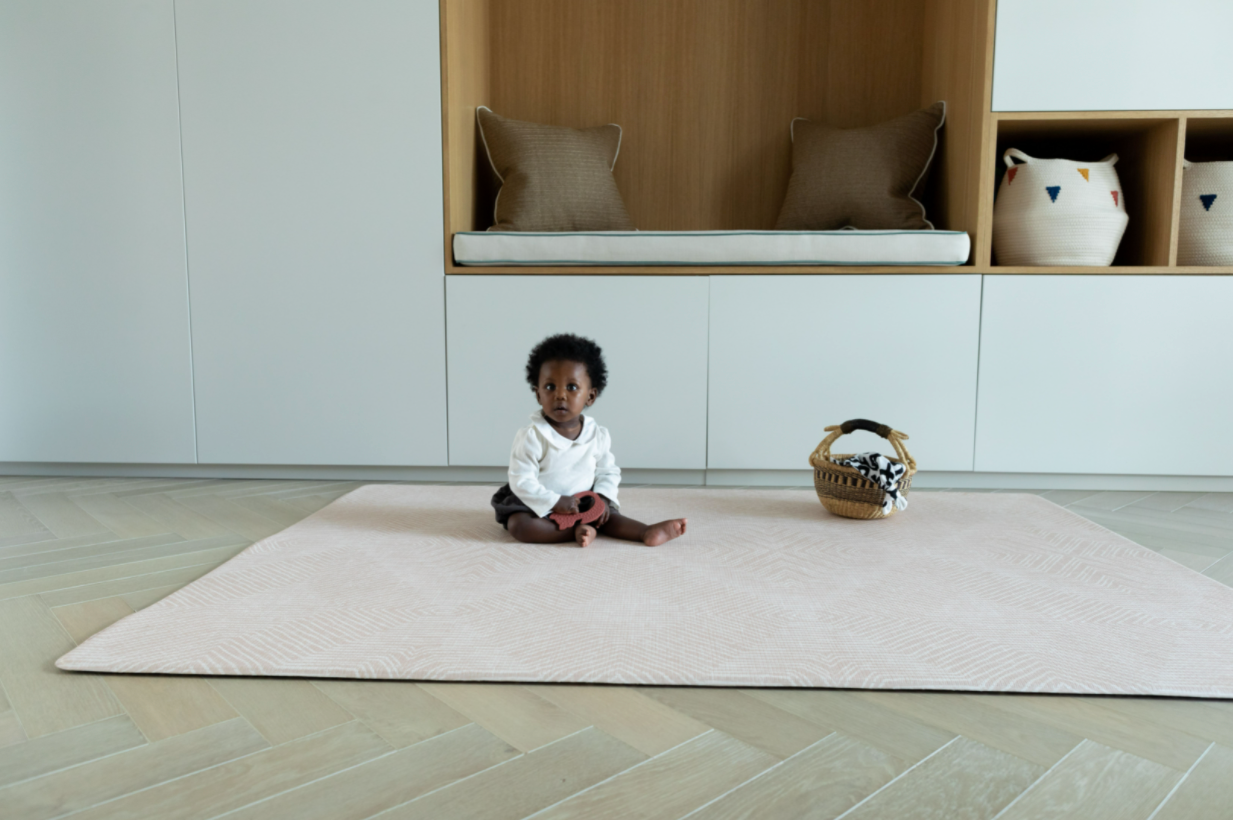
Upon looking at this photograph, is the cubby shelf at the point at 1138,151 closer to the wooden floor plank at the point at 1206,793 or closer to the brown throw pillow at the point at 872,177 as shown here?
the brown throw pillow at the point at 872,177

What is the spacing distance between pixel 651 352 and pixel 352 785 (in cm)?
159

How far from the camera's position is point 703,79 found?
2768 mm

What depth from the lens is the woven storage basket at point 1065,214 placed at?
2.16m

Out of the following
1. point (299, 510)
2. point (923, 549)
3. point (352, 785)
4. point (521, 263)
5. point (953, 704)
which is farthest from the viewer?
point (521, 263)

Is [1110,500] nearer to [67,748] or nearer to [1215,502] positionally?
[1215,502]

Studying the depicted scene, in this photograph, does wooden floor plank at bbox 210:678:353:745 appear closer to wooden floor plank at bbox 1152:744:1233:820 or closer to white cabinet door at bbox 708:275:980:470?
wooden floor plank at bbox 1152:744:1233:820

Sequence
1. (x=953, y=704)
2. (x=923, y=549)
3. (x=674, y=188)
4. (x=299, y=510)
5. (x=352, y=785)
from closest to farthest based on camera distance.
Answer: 1. (x=352, y=785)
2. (x=953, y=704)
3. (x=923, y=549)
4. (x=299, y=510)
5. (x=674, y=188)

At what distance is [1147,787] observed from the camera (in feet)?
2.49

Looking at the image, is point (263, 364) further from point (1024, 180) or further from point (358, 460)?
point (1024, 180)

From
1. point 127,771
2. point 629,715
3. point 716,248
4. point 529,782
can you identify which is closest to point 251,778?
point 127,771

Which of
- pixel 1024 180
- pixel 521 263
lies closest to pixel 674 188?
pixel 521 263

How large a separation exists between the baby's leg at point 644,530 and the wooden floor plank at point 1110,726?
73 cm

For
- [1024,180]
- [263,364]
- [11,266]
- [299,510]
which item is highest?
[1024,180]

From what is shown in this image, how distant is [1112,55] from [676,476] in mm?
1614
